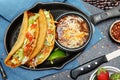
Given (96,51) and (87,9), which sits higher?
(87,9)

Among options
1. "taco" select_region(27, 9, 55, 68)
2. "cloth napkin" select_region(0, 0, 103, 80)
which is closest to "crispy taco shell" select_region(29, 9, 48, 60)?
"taco" select_region(27, 9, 55, 68)

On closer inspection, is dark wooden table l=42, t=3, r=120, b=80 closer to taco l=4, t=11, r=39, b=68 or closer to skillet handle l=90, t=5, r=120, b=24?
skillet handle l=90, t=5, r=120, b=24

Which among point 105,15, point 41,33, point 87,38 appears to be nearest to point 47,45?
point 41,33

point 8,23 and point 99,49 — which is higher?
point 8,23

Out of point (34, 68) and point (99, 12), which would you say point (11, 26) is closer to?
point (34, 68)

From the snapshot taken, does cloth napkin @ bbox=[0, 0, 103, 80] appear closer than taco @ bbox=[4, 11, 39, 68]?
No

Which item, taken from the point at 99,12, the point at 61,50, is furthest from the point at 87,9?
the point at 61,50

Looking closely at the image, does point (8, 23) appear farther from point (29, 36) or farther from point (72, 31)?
point (72, 31)
